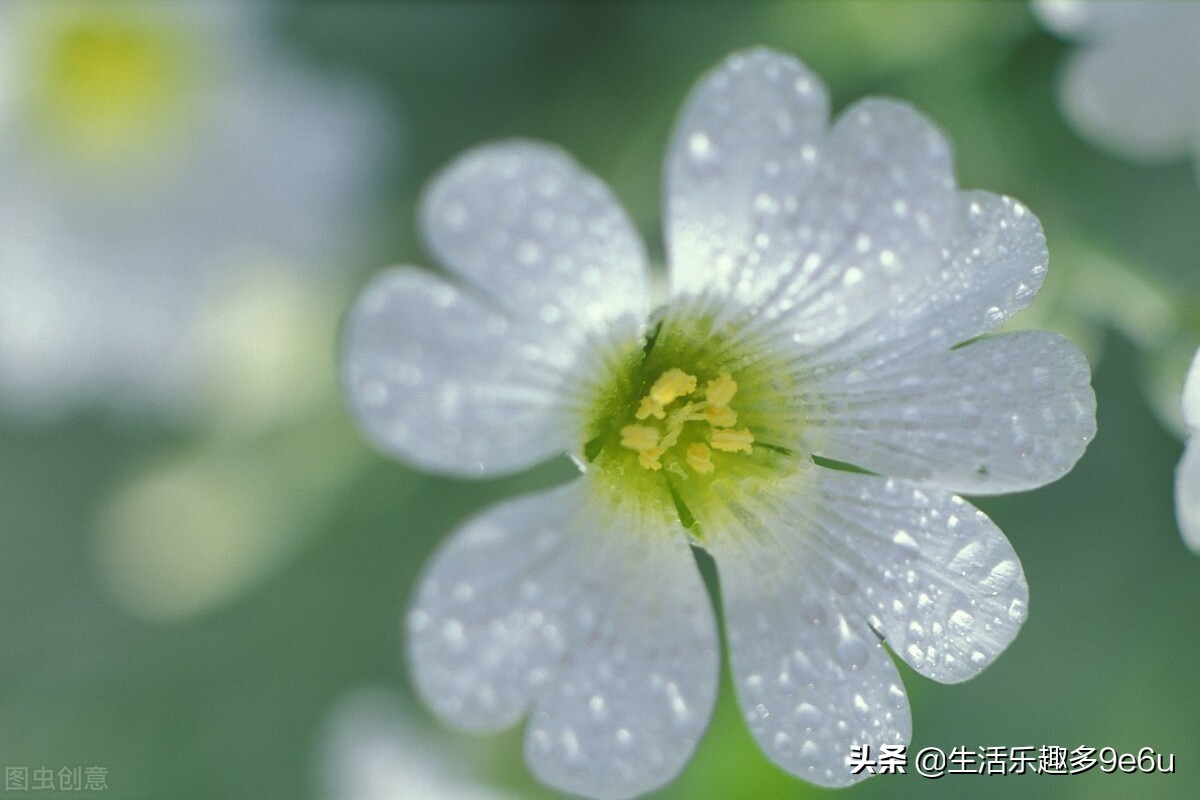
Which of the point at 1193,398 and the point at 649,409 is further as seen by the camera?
the point at 649,409

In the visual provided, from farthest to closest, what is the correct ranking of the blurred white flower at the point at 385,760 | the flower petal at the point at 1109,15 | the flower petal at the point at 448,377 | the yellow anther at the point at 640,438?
the blurred white flower at the point at 385,760, the flower petal at the point at 1109,15, the yellow anther at the point at 640,438, the flower petal at the point at 448,377

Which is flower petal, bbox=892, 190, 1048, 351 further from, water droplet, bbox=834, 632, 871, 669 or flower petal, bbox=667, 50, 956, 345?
water droplet, bbox=834, 632, 871, 669

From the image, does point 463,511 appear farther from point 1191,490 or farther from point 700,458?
point 1191,490

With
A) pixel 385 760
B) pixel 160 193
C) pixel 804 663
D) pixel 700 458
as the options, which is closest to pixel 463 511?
pixel 385 760

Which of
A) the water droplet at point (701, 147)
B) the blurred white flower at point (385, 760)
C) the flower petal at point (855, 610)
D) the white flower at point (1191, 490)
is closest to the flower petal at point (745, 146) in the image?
the water droplet at point (701, 147)

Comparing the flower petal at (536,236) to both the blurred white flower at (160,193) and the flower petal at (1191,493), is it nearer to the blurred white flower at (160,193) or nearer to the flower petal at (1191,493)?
the flower petal at (1191,493)
